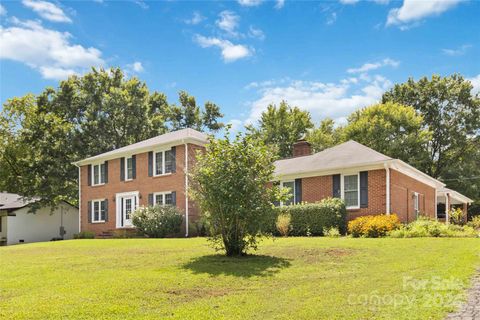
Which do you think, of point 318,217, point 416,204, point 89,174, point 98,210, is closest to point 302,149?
point 416,204

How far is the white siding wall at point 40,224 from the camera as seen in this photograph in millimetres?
32781

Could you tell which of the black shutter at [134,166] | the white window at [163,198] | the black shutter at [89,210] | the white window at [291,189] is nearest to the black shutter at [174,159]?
the white window at [163,198]

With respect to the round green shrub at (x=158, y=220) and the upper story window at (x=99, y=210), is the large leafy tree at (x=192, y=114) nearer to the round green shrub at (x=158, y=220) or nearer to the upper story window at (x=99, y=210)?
the upper story window at (x=99, y=210)

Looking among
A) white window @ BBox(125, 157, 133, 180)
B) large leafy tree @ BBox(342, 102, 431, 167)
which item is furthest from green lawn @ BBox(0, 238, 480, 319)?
large leafy tree @ BBox(342, 102, 431, 167)

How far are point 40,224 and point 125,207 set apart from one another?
967 cm

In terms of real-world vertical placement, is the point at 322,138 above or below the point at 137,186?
above

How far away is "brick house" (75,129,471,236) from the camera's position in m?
20.9

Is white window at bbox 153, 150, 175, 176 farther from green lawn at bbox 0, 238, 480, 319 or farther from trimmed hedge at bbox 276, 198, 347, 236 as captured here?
green lawn at bbox 0, 238, 480, 319

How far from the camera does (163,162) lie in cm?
2680

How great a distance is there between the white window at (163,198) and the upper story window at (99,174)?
5395 millimetres

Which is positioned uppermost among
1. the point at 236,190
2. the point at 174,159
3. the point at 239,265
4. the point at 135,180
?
the point at 174,159

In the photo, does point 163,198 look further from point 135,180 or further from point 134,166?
point 134,166

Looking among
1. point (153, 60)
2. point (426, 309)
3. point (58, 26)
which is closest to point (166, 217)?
point (153, 60)

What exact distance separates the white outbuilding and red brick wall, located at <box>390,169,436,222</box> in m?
25.3
